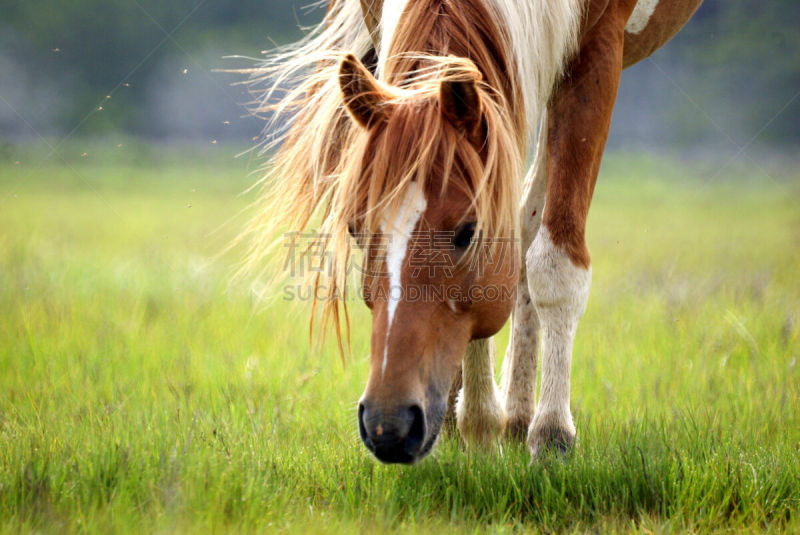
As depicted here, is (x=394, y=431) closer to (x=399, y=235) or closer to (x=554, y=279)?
(x=399, y=235)

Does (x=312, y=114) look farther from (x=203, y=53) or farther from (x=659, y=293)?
(x=203, y=53)

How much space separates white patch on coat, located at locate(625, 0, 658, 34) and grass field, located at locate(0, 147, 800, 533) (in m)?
1.96

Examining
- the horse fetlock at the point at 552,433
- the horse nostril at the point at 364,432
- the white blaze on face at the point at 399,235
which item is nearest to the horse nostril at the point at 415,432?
the horse nostril at the point at 364,432

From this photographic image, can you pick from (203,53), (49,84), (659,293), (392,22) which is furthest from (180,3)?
(392,22)

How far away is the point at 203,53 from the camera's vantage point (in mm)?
20547

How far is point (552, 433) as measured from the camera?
9.55 feet

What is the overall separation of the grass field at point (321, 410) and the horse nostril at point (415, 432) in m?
0.29

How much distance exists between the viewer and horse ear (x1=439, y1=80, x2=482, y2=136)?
2295 millimetres

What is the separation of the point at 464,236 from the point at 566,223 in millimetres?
740

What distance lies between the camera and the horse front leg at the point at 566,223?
9.60 ft

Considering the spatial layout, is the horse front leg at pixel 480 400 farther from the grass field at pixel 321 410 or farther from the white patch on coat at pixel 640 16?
the white patch on coat at pixel 640 16

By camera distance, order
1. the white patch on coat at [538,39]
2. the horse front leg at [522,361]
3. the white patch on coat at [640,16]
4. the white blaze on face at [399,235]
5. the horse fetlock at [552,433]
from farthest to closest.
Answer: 1. the white patch on coat at [640,16]
2. the horse front leg at [522,361]
3. the horse fetlock at [552,433]
4. the white patch on coat at [538,39]
5. the white blaze on face at [399,235]

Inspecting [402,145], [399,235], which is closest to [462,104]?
[402,145]

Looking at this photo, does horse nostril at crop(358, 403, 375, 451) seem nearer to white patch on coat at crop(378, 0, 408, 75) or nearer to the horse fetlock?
the horse fetlock
